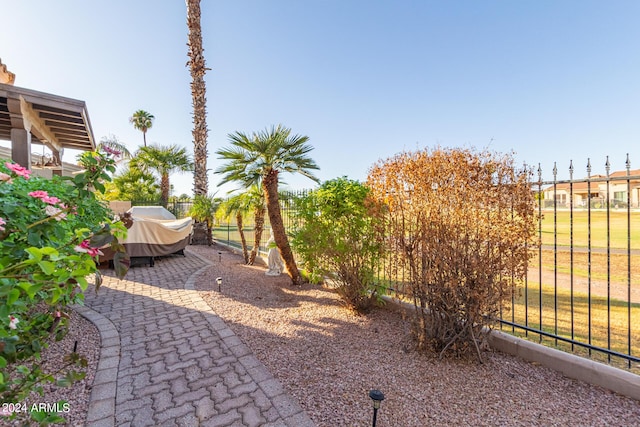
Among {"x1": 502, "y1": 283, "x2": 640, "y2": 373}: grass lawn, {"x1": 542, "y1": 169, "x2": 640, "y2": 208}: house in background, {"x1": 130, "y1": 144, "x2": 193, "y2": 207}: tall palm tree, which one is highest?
{"x1": 130, "y1": 144, "x2": 193, "y2": 207}: tall palm tree

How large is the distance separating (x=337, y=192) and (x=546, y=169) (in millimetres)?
2959

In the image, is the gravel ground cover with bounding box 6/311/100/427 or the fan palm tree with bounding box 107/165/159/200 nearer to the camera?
the gravel ground cover with bounding box 6/311/100/427

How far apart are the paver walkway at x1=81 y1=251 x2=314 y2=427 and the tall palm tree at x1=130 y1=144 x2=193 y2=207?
12627 millimetres

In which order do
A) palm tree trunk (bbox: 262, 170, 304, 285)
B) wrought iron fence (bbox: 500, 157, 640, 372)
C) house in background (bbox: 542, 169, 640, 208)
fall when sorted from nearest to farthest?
house in background (bbox: 542, 169, 640, 208), wrought iron fence (bbox: 500, 157, 640, 372), palm tree trunk (bbox: 262, 170, 304, 285)

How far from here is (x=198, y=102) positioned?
13164 millimetres

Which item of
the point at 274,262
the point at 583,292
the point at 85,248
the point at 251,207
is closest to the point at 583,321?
the point at 583,292

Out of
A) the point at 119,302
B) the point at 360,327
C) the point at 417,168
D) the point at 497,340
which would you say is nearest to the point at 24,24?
the point at 119,302

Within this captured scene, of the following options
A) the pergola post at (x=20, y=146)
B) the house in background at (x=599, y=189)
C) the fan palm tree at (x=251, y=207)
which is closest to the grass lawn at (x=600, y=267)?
the house in background at (x=599, y=189)

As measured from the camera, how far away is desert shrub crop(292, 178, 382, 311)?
15.5 ft

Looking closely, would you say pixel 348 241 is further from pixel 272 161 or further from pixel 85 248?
pixel 85 248

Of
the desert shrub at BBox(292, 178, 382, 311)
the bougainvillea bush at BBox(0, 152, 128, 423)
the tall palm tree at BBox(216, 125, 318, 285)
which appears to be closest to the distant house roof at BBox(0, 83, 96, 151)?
the tall palm tree at BBox(216, 125, 318, 285)

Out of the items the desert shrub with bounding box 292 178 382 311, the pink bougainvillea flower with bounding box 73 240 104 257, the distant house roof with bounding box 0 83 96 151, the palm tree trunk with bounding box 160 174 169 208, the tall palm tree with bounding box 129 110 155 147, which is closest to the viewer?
the pink bougainvillea flower with bounding box 73 240 104 257

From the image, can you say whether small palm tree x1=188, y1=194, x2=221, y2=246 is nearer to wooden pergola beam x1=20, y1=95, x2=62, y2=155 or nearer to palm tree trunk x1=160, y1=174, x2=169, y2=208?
palm tree trunk x1=160, y1=174, x2=169, y2=208

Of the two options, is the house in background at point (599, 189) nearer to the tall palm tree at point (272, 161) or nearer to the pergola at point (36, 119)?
the tall palm tree at point (272, 161)
